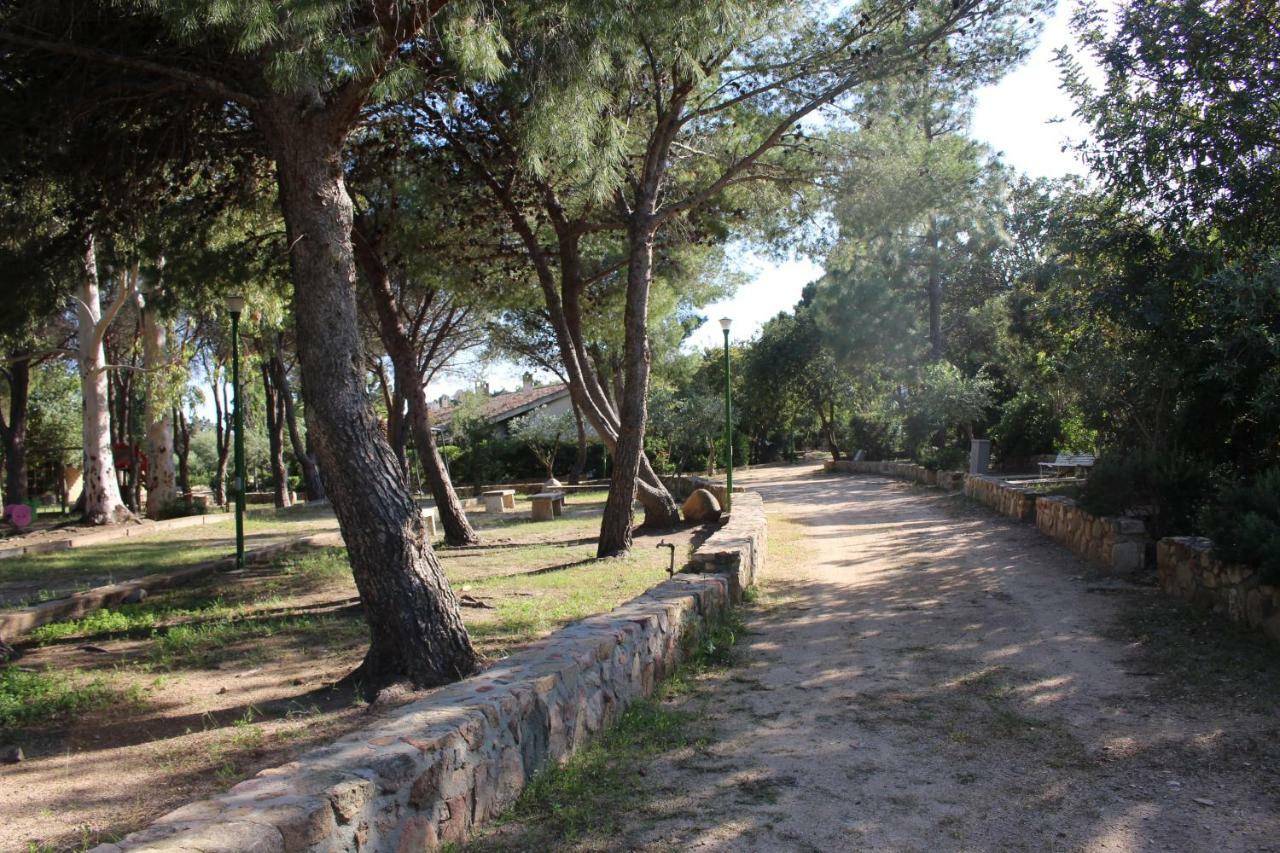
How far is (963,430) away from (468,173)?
58.8ft

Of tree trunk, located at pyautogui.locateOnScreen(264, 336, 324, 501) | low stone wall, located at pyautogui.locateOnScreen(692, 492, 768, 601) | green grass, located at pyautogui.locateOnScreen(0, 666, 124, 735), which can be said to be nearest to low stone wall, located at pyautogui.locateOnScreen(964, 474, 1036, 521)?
low stone wall, located at pyautogui.locateOnScreen(692, 492, 768, 601)

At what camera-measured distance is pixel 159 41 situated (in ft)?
24.5

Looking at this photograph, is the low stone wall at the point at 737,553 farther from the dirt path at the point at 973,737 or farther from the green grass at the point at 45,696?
the green grass at the point at 45,696

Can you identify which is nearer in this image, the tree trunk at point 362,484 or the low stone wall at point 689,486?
the tree trunk at point 362,484

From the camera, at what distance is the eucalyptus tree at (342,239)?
5711mm

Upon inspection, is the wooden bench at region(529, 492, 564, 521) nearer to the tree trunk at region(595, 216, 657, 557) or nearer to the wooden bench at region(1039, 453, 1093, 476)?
the tree trunk at region(595, 216, 657, 557)

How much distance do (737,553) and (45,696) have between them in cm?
556

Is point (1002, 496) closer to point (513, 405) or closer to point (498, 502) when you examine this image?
point (498, 502)

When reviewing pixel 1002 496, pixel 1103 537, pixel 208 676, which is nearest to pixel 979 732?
pixel 208 676

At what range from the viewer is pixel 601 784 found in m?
4.11

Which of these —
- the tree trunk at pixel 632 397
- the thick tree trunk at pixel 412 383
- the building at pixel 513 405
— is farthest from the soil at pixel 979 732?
the building at pixel 513 405

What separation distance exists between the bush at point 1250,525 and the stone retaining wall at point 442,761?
397cm

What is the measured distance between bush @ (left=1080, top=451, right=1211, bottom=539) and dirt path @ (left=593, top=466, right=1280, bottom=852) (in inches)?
46.2

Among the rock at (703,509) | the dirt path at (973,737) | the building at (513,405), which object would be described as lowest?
the dirt path at (973,737)
